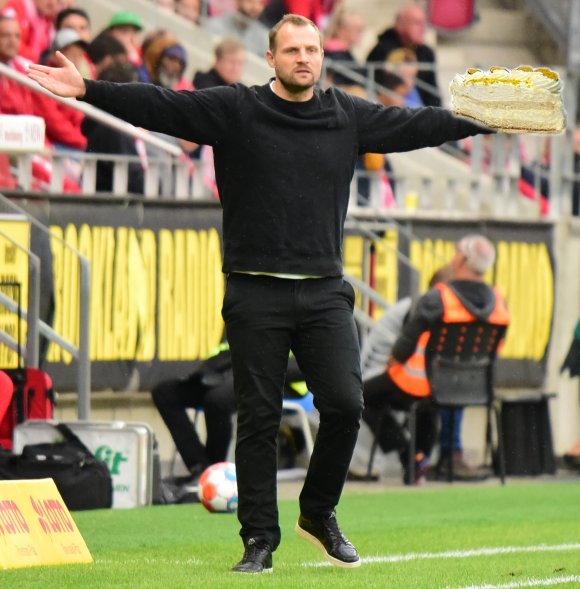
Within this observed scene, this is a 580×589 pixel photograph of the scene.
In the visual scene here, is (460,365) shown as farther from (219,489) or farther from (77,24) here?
(77,24)

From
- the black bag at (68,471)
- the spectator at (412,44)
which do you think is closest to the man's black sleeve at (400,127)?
the black bag at (68,471)

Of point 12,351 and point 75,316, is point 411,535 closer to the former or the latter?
point 12,351

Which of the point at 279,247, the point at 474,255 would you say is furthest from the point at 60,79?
the point at 474,255

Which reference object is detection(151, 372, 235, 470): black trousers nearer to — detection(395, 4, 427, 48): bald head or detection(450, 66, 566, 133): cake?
detection(450, 66, 566, 133): cake

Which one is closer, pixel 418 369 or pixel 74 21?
pixel 418 369

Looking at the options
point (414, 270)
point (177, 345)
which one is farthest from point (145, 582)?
point (414, 270)

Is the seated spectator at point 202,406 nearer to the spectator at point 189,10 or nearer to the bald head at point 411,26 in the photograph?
the spectator at point 189,10

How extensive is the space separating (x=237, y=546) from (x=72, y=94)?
280 centimetres

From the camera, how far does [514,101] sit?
Result: 748 cm

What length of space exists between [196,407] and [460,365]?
6.33ft

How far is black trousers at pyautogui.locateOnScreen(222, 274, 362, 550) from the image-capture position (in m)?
7.19

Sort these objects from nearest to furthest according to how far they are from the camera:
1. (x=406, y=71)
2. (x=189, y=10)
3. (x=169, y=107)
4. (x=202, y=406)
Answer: (x=169, y=107), (x=202, y=406), (x=189, y=10), (x=406, y=71)

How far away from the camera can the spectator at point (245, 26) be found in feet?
58.6

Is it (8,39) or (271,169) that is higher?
(8,39)
